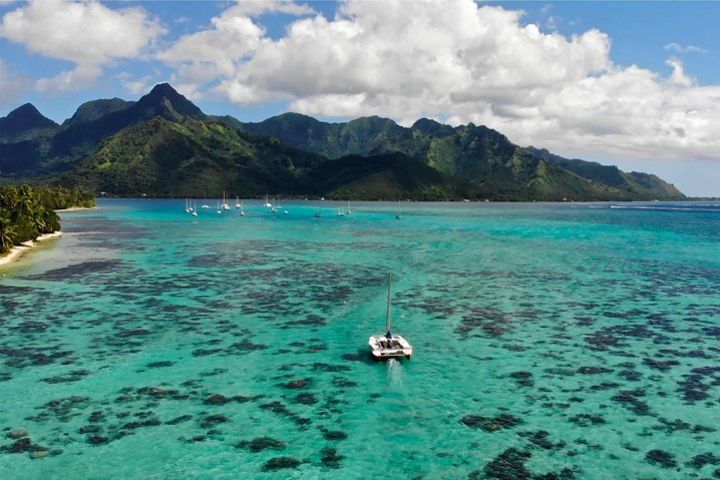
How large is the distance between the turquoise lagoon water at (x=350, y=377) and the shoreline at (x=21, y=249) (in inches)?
504

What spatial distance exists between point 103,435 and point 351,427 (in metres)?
16.0

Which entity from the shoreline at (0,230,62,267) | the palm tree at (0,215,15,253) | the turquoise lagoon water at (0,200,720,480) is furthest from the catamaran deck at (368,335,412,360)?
the palm tree at (0,215,15,253)

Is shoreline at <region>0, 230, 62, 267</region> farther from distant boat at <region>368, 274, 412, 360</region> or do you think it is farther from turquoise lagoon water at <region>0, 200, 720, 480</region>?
distant boat at <region>368, 274, 412, 360</region>

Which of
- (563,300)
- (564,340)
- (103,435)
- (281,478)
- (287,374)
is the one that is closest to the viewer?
(281,478)

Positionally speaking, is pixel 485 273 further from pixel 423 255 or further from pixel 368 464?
pixel 368 464

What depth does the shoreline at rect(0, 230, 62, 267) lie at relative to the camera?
105188 millimetres

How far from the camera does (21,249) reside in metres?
122

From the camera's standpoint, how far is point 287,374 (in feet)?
152

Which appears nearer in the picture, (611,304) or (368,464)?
(368,464)

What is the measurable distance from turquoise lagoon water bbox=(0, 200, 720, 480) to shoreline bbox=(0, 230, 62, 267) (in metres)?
12.8

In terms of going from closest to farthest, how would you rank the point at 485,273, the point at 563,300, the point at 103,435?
the point at 103,435 → the point at 563,300 → the point at 485,273

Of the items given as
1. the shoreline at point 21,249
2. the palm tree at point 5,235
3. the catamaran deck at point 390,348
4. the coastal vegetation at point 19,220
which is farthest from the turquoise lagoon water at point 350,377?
the coastal vegetation at point 19,220

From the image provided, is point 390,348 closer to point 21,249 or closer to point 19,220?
point 21,249

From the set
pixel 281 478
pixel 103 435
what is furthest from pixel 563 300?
pixel 103 435
